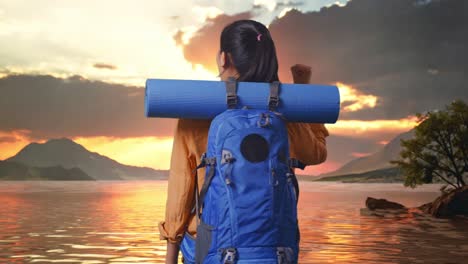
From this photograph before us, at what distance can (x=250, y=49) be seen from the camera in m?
3.54

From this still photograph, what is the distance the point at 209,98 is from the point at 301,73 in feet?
2.47

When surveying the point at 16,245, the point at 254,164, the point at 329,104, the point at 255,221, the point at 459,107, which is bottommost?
the point at 16,245

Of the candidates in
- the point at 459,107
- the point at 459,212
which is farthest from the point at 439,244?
the point at 459,107

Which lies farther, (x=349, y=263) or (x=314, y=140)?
(x=349, y=263)

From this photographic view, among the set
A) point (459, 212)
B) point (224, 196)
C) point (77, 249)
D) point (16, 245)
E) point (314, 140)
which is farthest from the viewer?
point (459, 212)

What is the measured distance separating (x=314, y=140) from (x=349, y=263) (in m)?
11.1

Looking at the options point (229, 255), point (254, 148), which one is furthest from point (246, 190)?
point (229, 255)

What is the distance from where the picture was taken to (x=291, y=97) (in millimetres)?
3482

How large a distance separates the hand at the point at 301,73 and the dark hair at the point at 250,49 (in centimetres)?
41

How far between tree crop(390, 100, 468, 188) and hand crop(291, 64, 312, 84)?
34.8m

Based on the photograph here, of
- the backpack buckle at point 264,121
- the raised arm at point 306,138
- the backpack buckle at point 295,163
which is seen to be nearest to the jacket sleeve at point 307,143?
the raised arm at point 306,138

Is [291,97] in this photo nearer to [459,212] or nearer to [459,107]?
[459,212]

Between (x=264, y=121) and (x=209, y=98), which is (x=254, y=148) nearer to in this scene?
(x=264, y=121)

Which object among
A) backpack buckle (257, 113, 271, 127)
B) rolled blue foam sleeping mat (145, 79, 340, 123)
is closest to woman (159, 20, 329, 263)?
rolled blue foam sleeping mat (145, 79, 340, 123)
